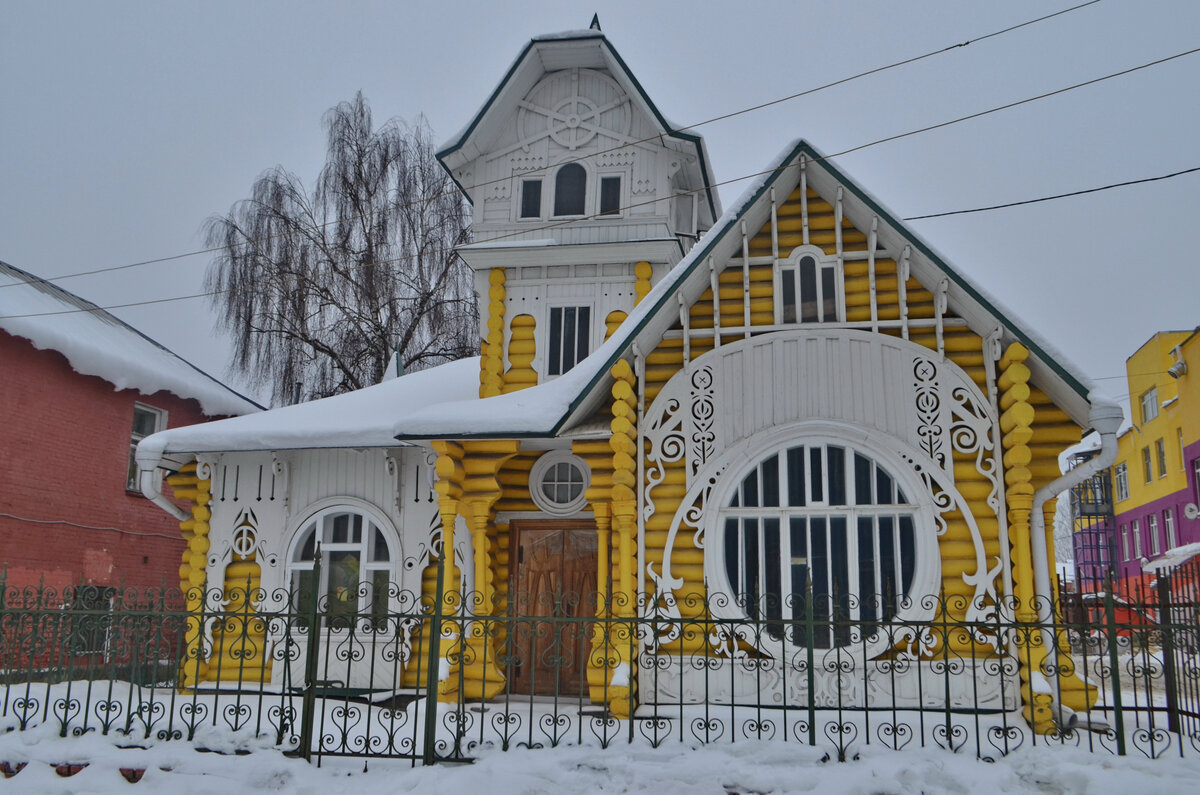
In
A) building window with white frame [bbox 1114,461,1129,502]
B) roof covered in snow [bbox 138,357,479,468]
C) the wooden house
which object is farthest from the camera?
building window with white frame [bbox 1114,461,1129,502]

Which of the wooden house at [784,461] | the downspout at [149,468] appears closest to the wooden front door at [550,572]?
the wooden house at [784,461]

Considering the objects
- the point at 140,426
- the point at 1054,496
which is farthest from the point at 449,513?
the point at 140,426

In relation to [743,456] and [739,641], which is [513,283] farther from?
[739,641]

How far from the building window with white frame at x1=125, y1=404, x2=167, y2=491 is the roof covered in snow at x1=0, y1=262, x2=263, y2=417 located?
66 cm

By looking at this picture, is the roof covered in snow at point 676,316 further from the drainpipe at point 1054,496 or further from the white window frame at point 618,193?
the white window frame at point 618,193

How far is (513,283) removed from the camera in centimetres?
1357

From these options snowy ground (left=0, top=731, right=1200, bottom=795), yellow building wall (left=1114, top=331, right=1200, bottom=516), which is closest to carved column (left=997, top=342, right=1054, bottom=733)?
snowy ground (left=0, top=731, right=1200, bottom=795)

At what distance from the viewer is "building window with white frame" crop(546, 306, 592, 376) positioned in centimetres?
1328

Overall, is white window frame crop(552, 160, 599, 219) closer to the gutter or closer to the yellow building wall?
the gutter

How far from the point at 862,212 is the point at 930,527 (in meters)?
3.34

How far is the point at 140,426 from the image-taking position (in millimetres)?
20172

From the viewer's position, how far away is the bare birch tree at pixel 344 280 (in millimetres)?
23125

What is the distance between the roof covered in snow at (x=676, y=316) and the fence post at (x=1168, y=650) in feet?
5.64

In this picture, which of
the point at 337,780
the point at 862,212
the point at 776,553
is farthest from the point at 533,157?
the point at 337,780
